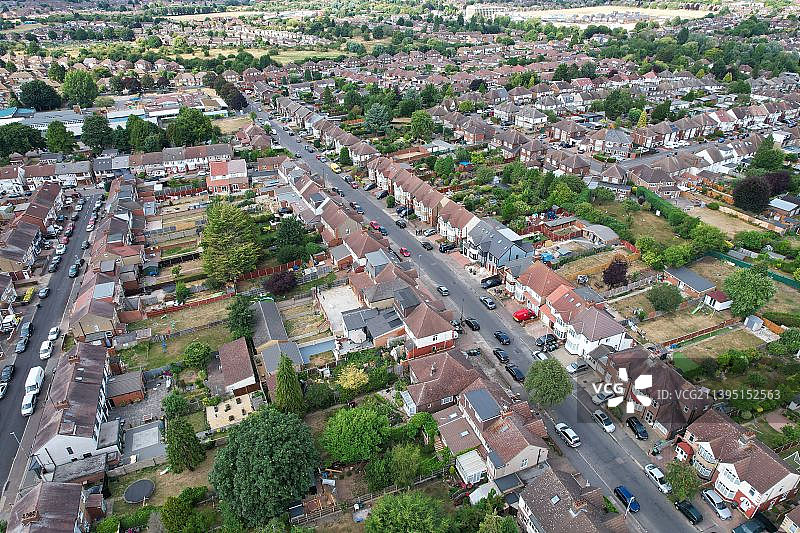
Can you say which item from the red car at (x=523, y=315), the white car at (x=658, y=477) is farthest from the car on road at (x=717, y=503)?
the red car at (x=523, y=315)

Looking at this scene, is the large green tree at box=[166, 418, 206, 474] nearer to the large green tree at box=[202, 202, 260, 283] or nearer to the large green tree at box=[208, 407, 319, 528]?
the large green tree at box=[208, 407, 319, 528]

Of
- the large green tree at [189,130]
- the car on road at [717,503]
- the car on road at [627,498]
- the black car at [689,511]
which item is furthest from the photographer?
the large green tree at [189,130]

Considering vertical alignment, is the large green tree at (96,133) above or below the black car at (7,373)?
above

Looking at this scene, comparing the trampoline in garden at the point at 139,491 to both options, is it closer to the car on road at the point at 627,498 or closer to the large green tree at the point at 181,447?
the large green tree at the point at 181,447

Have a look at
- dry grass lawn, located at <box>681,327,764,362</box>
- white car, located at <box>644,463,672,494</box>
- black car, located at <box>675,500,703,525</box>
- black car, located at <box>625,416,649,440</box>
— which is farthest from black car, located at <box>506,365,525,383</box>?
dry grass lawn, located at <box>681,327,764,362</box>

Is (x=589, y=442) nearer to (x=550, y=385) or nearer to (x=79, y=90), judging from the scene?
(x=550, y=385)

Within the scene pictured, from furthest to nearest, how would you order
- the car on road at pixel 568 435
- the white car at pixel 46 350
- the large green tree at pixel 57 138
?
the large green tree at pixel 57 138
the white car at pixel 46 350
the car on road at pixel 568 435

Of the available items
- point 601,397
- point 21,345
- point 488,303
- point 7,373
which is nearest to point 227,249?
point 21,345
